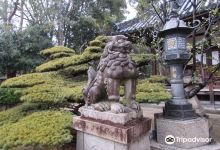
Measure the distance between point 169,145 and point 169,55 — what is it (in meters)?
1.79

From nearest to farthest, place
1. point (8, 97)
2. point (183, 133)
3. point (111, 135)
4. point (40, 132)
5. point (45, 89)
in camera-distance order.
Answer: point (111, 135) < point (40, 132) < point (183, 133) < point (45, 89) < point (8, 97)

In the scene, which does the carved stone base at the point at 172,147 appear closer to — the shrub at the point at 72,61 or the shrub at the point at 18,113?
the shrub at the point at 18,113

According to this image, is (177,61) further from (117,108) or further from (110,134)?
(110,134)

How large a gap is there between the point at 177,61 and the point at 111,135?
91.5 inches

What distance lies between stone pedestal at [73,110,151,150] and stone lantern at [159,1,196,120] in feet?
4.09

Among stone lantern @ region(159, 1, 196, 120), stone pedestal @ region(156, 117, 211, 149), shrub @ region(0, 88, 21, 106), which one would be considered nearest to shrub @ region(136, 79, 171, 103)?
stone lantern @ region(159, 1, 196, 120)

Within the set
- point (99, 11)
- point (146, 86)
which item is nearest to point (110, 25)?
point (99, 11)

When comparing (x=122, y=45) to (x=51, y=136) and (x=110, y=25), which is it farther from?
(x=110, y=25)

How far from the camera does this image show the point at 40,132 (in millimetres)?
3582

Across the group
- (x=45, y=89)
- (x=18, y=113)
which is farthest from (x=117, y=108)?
(x=18, y=113)

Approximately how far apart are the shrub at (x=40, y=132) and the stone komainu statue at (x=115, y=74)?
659 millimetres

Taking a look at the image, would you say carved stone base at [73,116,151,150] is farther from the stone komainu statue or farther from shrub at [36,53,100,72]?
shrub at [36,53,100,72]

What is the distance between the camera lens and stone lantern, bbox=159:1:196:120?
4715mm

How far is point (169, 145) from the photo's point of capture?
4.59m
